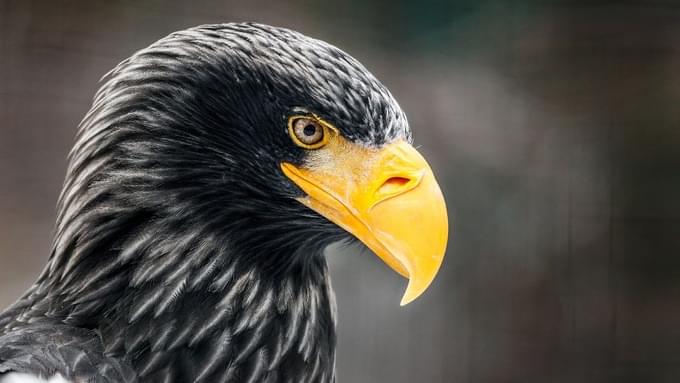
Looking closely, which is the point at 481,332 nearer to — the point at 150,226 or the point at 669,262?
the point at 669,262

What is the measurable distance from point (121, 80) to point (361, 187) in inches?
19.4

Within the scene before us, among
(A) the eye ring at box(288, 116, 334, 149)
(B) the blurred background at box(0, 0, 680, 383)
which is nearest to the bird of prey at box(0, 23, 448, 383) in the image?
(A) the eye ring at box(288, 116, 334, 149)

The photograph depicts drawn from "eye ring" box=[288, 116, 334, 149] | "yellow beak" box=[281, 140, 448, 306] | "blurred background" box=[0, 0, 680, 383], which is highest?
"eye ring" box=[288, 116, 334, 149]

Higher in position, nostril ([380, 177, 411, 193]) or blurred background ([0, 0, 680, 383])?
nostril ([380, 177, 411, 193])

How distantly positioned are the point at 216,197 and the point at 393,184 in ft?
1.08

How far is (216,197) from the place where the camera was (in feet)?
5.66

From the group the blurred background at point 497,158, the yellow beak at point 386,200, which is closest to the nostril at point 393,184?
the yellow beak at point 386,200

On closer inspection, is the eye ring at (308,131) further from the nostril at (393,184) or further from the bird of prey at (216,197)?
the nostril at (393,184)

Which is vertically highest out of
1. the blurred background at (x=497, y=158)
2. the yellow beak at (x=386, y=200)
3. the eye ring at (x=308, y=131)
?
the eye ring at (x=308, y=131)

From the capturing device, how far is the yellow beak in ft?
5.28

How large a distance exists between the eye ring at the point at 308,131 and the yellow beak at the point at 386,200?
0.05 feet

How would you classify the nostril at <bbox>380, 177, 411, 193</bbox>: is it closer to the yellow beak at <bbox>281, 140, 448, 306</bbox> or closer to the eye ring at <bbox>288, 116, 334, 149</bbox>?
the yellow beak at <bbox>281, 140, 448, 306</bbox>

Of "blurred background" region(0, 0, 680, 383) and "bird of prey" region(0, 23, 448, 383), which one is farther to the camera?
"blurred background" region(0, 0, 680, 383)

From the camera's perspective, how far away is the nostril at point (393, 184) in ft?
5.43
